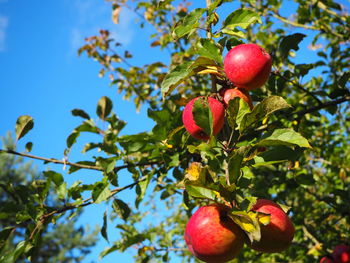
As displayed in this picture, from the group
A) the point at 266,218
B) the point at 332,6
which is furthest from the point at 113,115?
the point at 332,6

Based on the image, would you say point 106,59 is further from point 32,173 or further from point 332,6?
point 32,173

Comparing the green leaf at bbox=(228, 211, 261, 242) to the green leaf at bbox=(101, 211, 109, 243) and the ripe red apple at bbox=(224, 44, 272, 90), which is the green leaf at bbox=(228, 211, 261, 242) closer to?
the ripe red apple at bbox=(224, 44, 272, 90)

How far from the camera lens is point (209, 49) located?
3.80 ft

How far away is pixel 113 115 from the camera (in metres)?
1.81

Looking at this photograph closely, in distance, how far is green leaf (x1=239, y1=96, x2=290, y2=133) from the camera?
950mm

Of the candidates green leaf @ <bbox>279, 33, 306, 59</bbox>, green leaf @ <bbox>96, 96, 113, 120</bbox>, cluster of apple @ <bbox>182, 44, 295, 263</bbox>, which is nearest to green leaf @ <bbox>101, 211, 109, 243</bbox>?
green leaf @ <bbox>96, 96, 113, 120</bbox>

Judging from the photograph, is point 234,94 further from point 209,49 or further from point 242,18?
point 242,18

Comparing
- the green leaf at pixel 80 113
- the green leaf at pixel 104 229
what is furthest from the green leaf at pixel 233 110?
the green leaf at pixel 80 113

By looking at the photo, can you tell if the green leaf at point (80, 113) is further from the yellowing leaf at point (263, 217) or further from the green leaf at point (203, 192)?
the yellowing leaf at point (263, 217)

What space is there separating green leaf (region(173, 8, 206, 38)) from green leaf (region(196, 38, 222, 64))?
0.06 meters

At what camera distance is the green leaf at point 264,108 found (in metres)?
0.95

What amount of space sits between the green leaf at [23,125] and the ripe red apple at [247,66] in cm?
98

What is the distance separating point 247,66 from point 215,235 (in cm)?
53

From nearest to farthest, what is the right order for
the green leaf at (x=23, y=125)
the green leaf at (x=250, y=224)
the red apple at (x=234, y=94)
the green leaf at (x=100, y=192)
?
1. the green leaf at (x=250, y=224)
2. the red apple at (x=234, y=94)
3. the green leaf at (x=100, y=192)
4. the green leaf at (x=23, y=125)
